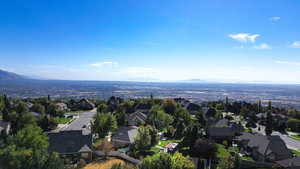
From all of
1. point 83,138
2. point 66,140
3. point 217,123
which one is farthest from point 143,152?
point 217,123

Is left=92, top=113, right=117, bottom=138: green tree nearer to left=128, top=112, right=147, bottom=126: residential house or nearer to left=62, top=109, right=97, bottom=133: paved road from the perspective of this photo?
left=62, top=109, right=97, bottom=133: paved road

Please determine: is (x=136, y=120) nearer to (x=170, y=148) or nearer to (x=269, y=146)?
(x=170, y=148)

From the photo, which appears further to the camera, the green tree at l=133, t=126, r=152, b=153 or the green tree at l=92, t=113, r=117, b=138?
the green tree at l=92, t=113, r=117, b=138

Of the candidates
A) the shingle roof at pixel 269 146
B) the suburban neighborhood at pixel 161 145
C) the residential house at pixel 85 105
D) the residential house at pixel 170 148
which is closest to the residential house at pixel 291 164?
the suburban neighborhood at pixel 161 145

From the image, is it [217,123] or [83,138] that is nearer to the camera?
→ [83,138]

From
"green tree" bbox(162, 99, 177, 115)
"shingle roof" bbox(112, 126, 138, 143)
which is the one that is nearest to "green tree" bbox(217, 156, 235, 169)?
"shingle roof" bbox(112, 126, 138, 143)

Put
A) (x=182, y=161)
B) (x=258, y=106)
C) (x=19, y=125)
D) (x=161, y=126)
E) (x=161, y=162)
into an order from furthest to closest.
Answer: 1. (x=258, y=106)
2. (x=161, y=126)
3. (x=19, y=125)
4. (x=182, y=161)
5. (x=161, y=162)

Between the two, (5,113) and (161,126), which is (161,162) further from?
(5,113)

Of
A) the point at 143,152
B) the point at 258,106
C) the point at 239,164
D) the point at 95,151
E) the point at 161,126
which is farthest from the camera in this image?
the point at 258,106
